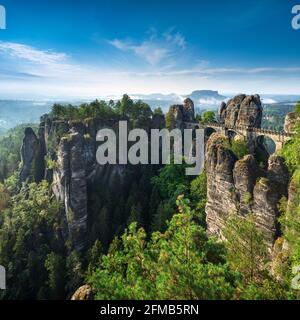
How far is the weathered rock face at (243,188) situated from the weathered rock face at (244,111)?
1336 cm

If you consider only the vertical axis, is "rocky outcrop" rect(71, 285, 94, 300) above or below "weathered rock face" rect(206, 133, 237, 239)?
below

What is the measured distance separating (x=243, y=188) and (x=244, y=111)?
19.9 meters

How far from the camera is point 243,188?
1076 inches

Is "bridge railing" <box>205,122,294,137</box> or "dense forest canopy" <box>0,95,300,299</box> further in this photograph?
"bridge railing" <box>205,122,294,137</box>

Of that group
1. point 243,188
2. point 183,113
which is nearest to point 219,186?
point 243,188

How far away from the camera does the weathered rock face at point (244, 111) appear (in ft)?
143

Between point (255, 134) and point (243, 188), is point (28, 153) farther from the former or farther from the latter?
point (243, 188)

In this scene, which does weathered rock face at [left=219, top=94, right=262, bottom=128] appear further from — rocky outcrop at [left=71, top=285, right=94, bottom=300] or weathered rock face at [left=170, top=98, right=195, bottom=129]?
rocky outcrop at [left=71, top=285, right=94, bottom=300]

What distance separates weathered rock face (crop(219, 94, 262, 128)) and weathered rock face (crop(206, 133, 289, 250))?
43.8 feet

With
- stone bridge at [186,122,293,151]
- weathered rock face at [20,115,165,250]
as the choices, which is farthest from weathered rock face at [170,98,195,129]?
stone bridge at [186,122,293,151]

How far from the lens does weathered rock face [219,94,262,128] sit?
1715 inches

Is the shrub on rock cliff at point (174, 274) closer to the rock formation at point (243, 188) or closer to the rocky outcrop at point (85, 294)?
the rocky outcrop at point (85, 294)

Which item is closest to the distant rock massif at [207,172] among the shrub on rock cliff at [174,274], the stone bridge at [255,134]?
the stone bridge at [255,134]
